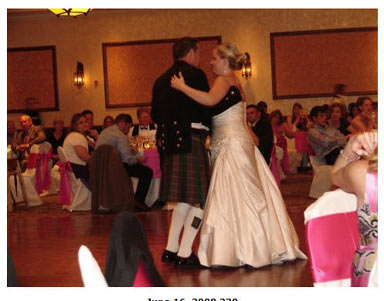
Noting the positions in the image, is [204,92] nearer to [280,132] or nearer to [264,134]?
[264,134]

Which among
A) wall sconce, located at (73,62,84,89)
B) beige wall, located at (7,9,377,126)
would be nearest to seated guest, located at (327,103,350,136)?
beige wall, located at (7,9,377,126)

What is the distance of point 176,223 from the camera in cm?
420

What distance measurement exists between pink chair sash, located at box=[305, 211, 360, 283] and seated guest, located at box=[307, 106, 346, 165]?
5693 mm

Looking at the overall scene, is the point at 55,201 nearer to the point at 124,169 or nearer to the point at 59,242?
the point at 124,169

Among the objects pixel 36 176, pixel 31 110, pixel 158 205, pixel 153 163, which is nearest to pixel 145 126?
pixel 153 163

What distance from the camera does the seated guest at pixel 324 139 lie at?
7.21 metres

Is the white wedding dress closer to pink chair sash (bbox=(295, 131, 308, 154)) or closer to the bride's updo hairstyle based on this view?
the bride's updo hairstyle

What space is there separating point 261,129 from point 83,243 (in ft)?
8.86

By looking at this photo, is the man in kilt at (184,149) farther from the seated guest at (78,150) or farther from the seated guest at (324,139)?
the seated guest at (78,150)

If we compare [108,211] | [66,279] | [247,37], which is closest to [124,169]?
[108,211]

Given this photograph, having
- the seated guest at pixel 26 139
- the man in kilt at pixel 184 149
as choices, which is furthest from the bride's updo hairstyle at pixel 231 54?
Answer: the seated guest at pixel 26 139

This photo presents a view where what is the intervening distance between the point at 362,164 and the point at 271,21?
12037 millimetres

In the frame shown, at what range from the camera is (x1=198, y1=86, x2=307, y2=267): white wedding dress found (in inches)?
160

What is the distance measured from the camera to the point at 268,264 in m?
4.09
